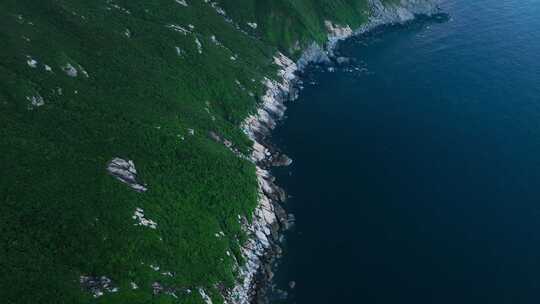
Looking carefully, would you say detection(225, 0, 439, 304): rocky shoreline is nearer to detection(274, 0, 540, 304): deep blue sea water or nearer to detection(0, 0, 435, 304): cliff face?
detection(0, 0, 435, 304): cliff face

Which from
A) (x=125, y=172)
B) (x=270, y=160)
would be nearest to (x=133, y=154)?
(x=125, y=172)

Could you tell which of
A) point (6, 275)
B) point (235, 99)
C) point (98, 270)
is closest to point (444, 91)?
point (235, 99)

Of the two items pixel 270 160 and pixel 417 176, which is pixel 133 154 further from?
pixel 417 176

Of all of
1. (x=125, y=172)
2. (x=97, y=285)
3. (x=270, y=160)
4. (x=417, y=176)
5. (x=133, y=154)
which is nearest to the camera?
(x=97, y=285)

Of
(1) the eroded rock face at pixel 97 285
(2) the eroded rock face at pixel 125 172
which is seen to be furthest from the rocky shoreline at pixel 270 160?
(2) the eroded rock face at pixel 125 172

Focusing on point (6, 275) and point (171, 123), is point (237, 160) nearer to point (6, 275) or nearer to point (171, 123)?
point (171, 123)

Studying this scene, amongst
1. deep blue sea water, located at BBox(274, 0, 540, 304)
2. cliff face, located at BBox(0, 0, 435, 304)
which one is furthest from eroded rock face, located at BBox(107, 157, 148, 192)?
deep blue sea water, located at BBox(274, 0, 540, 304)
